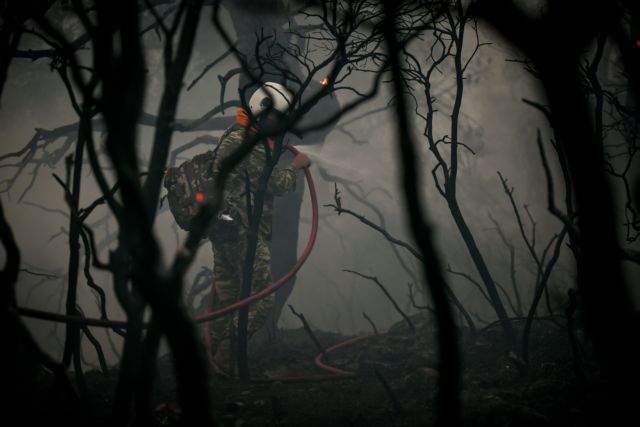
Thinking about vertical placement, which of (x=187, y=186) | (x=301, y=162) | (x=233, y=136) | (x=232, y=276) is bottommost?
(x=232, y=276)

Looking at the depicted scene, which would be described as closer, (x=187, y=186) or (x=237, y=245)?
(x=187, y=186)

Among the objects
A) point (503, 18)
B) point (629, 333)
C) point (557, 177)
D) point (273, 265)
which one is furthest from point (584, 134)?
point (557, 177)

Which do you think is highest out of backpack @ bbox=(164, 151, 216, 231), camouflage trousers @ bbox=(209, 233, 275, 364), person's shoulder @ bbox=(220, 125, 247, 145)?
person's shoulder @ bbox=(220, 125, 247, 145)

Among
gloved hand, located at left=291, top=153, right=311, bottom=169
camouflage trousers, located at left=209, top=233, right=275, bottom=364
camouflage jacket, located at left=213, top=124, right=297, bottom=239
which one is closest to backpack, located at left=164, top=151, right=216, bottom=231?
camouflage jacket, located at left=213, top=124, right=297, bottom=239

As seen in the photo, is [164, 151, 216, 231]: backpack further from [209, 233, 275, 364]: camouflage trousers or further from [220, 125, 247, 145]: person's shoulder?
[209, 233, 275, 364]: camouflage trousers

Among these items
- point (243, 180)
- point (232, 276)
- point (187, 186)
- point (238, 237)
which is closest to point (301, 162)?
point (243, 180)

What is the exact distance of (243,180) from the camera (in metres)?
3.37

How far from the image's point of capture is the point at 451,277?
6746 mm

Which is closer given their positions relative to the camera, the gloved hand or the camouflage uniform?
the camouflage uniform

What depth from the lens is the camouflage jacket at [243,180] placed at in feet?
10.9

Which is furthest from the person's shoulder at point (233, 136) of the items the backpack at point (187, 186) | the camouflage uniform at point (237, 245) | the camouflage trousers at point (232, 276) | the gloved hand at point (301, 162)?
the camouflage trousers at point (232, 276)

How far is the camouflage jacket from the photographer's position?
10.9 feet

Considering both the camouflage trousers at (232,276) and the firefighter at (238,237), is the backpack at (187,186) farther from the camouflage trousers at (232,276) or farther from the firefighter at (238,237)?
the camouflage trousers at (232,276)

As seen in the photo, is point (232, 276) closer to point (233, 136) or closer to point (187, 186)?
point (187, 186)
